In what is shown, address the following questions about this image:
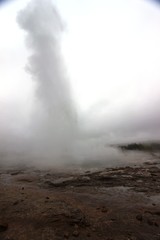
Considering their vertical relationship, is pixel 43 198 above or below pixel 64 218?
above

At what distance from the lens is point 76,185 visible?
1531 cm

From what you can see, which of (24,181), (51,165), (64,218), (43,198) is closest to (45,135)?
(51,165)

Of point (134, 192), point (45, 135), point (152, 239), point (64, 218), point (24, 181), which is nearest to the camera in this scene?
point (152, 239)

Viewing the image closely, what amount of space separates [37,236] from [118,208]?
382 cm

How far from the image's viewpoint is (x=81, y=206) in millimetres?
11320

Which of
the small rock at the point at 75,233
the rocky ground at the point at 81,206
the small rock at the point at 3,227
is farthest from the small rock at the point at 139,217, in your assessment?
the small rock at the point at 3,227

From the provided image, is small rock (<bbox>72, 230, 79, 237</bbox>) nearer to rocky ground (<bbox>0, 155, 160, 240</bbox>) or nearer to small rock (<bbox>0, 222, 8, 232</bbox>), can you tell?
rocky ground (<bbox>0, 155, 160, 240</bbox>)

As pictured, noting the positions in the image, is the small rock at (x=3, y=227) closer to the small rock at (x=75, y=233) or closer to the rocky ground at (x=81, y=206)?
the rocky ground at (x=81, y=206)

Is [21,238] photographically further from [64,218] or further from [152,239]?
[152,239]

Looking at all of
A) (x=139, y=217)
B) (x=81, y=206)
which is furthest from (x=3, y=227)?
(x=139, y=217)

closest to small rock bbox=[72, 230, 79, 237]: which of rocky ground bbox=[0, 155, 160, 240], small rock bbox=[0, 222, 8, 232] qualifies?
rocky ground bbox=[0, 155, 160, 240]

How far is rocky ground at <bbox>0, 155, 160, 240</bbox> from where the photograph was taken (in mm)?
8961

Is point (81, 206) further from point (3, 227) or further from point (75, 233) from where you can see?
point (3, 227)

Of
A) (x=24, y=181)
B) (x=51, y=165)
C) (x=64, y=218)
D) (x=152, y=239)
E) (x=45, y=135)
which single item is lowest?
(x=152, y=239)
